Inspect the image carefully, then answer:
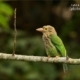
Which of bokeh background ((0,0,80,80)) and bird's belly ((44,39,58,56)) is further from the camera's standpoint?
bokeh background ((0,0,80,80))

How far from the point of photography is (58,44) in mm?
6195

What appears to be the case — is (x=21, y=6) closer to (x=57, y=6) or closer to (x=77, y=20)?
(x=57, y=6)

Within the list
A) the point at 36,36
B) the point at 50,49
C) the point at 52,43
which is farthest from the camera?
the point at 36,36

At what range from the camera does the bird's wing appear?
6102 mm

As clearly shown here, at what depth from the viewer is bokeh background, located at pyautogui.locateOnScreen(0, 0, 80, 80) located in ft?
28.7

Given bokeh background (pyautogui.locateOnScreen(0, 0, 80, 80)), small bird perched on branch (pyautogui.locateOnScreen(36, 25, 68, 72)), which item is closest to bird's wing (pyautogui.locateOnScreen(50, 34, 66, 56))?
small bird perched on branch (pyautogui.locateOnScreen(36, 25, 68, 72))

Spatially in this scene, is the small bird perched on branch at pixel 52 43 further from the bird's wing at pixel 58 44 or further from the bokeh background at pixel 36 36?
the bokeh background at pixel 36 36

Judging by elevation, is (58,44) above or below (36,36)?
above

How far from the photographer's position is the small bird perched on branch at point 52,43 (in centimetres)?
612

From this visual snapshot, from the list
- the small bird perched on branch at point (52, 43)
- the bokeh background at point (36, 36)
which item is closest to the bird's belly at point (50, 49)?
the small bird perched on branch at point (52, 43)

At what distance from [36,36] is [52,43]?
3619mm

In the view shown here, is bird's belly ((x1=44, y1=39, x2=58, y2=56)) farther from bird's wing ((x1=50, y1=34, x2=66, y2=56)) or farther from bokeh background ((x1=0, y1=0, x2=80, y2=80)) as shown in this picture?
bokeh background ((x1=0, y1=0, x2=80, y2=80))

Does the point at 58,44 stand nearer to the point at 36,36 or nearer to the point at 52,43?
the point at 52,43

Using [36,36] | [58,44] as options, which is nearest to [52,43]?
[58,44]
